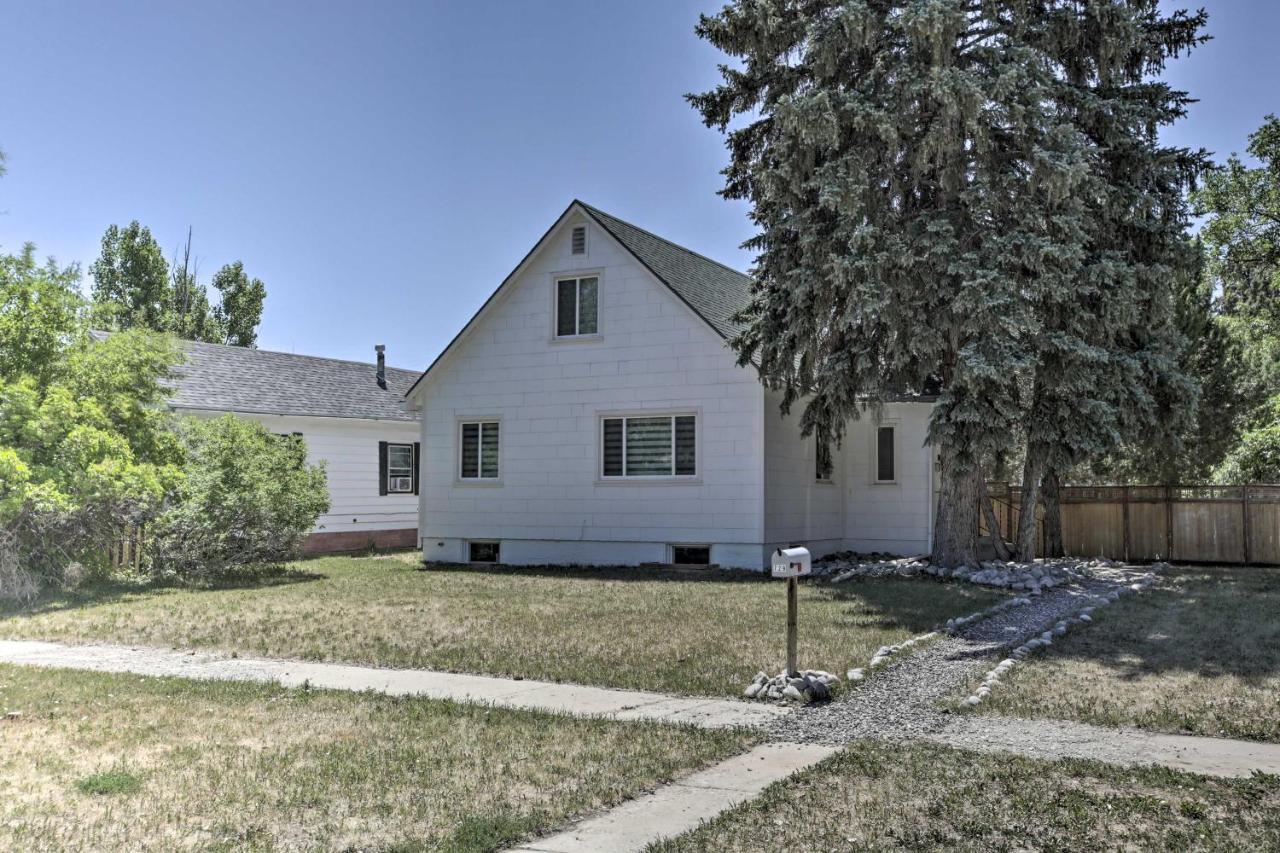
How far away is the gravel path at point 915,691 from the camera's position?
7.16 metres

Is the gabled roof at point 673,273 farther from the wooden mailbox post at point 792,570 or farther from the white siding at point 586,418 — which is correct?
the wooden mailbox post at point 792,570

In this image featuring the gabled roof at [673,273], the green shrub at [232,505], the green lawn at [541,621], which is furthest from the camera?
the gabled roof at [673,273]

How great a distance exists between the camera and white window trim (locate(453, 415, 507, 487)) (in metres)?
21.6

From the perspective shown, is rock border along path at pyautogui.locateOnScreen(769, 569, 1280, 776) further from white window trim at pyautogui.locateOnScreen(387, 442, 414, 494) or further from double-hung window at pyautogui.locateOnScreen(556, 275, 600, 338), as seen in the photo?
white window trim at pyautogui.locateOnScreen(387, 442, 414, 494)

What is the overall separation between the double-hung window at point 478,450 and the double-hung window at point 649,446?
2.78 metres

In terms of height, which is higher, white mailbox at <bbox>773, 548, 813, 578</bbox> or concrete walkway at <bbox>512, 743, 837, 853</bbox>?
white mailbox at <bbox>773, 548, 813, 578</bbox>

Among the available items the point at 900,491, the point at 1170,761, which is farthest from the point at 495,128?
the point at 1170,761

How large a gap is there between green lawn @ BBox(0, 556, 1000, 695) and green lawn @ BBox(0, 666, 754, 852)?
1832 millimetres

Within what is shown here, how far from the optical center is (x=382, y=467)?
1072 inches

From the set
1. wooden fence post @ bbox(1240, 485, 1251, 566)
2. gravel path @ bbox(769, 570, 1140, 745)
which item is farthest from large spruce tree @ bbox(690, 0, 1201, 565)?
wooden fence post @ bbox(1240, 485, 1251, 566)

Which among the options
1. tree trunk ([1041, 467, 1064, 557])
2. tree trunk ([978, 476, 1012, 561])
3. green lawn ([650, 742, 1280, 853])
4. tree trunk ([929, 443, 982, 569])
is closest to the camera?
green lawn ([650, 742, 1280, 853])

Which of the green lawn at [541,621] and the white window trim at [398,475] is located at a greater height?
the white window trim at [398,475]

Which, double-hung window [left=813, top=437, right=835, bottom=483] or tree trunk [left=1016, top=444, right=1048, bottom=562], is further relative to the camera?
double-hung window [left=813, top=437, right=835, bottom=483]

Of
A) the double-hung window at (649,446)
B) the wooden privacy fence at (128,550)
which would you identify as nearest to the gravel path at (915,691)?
the double-hung window at (649,446)
